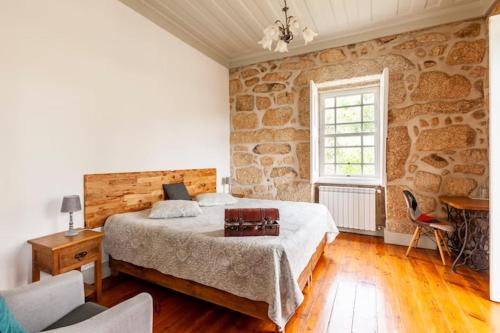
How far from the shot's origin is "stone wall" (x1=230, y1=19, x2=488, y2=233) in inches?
117

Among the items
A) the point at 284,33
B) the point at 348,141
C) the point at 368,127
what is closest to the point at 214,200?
the point at 284,33

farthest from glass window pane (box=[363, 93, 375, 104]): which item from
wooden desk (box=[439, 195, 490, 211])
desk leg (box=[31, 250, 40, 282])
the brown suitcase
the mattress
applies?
desk leg (box=[31, 250, 40, 282])

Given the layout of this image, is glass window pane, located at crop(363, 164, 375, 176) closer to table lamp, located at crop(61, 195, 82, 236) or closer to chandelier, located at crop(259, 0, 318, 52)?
chandelier, located at crop(259, 0, 318, 52)

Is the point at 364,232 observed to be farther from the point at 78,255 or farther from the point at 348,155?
the point at 78,255

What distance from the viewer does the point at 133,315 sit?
42.2 inches

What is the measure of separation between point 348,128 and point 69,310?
3.93 m

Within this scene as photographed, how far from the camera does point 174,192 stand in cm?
316

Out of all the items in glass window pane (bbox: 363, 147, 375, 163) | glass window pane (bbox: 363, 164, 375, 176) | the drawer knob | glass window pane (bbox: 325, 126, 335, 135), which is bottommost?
the drawer knob

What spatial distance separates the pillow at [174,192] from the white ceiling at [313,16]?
6.92 feet

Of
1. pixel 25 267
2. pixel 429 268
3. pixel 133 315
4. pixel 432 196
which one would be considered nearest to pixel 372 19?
pixel 432 196

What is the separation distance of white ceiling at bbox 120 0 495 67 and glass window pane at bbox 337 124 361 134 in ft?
4.08

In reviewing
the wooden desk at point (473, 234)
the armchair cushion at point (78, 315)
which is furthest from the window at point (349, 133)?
the armchair cushion at point (78, 315)

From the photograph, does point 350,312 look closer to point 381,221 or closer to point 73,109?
point 381,221

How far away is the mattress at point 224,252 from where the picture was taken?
162 cm
